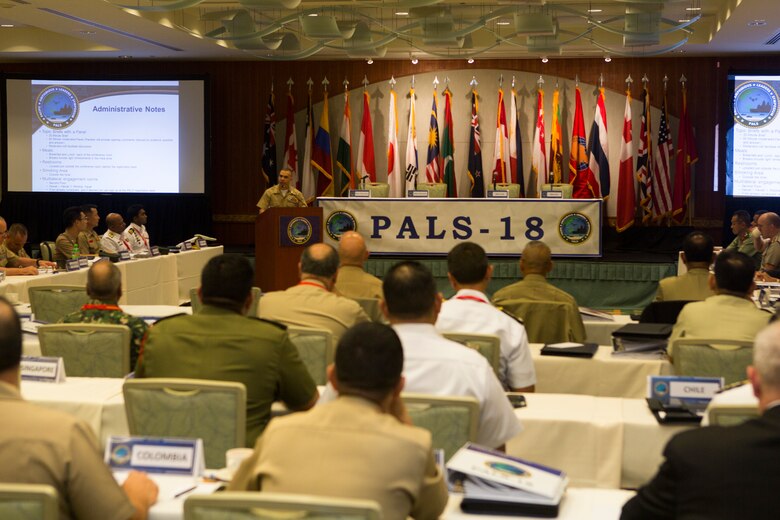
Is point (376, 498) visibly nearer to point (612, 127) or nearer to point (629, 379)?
point (629, 379)

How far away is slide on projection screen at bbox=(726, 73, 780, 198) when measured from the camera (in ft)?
44.8

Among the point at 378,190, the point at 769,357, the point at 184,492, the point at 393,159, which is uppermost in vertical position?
the point at 393,159

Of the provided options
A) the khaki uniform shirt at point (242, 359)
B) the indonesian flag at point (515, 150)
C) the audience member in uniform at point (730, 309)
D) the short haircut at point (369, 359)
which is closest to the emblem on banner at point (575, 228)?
the indonesian flag at point (515, 150)

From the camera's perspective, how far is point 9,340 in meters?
2.23

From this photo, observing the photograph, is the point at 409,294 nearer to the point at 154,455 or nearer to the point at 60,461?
the point at 154,455

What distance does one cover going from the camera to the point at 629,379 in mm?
4781

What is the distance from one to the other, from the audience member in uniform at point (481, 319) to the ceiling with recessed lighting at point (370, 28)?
16.0ft

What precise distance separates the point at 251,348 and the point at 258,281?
833 cm

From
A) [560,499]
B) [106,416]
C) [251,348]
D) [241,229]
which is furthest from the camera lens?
[241,229]

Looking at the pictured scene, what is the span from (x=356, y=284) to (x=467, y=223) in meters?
5.55

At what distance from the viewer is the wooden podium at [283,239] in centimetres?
1116

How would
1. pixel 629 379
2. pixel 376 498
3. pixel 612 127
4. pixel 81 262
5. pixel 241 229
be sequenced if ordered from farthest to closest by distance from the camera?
pixel 241 229, pixel 612 127, pixel 81 262, pixel 629 379, pixel 376 498

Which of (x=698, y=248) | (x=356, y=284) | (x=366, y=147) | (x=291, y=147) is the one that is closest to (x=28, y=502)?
(x=356, y=284)

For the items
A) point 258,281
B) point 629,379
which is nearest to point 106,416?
point 629,379
